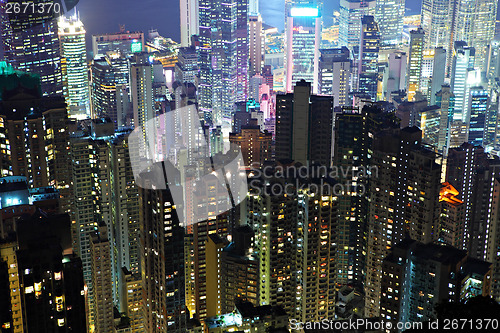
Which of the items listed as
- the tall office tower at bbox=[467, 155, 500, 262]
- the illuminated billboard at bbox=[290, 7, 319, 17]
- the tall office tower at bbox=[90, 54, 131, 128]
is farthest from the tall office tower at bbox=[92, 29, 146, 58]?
the tall office tower at bbox=[467, 155, 500, 262]

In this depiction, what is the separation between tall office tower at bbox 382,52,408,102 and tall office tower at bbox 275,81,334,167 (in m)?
24.4

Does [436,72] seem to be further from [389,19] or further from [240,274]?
[240,274]

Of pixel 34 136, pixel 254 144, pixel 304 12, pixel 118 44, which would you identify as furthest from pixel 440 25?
pixel 34 136

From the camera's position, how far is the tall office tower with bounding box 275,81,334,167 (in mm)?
35906

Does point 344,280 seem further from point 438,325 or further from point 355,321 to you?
point 438,325

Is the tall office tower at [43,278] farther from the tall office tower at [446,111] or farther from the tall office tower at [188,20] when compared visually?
the tall office tower at [188,20]

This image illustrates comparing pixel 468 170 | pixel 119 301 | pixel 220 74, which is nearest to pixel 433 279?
pixel 468 170

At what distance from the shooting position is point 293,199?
80.7 ft

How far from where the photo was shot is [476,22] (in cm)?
6875

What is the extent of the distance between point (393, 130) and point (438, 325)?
20.8 meters

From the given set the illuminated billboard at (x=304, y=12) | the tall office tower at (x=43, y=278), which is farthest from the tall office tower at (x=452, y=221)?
the illuminated billboard at (x=304, y=12)

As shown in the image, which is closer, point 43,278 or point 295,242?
point 43,278

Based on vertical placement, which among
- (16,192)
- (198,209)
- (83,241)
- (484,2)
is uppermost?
(484,2)

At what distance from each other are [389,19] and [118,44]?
93.9 ft
